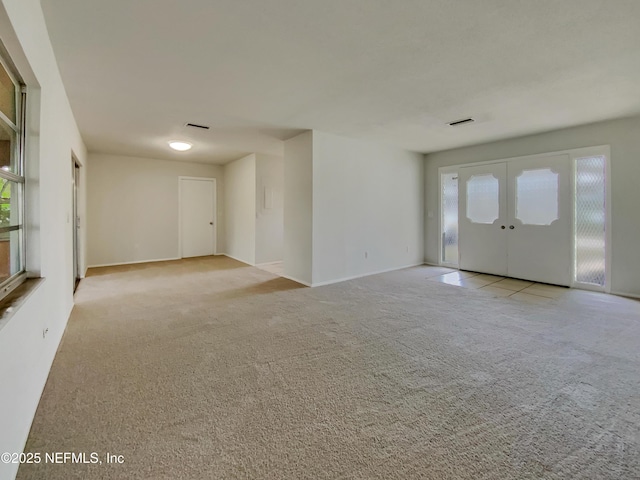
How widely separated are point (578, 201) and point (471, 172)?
1.76 meters

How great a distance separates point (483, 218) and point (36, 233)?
6.25 metres

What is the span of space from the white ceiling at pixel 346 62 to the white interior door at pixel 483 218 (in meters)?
1.21

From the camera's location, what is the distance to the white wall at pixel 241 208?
22.1 feet

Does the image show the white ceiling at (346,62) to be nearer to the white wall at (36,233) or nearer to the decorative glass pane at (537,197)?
Answer: the white wall at (36,233)

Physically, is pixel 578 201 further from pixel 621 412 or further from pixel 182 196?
pixel 182 196

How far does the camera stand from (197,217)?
774cm

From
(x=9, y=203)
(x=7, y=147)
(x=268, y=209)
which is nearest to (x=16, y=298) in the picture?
(x=9, y=203)

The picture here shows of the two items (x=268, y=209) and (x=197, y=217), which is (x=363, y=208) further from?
(x=197, y=217)

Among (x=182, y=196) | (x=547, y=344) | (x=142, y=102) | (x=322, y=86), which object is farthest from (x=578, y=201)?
(x=182, y=196)

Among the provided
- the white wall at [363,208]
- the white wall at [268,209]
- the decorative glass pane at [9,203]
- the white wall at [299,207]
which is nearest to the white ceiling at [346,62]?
the white wall at [299,207]

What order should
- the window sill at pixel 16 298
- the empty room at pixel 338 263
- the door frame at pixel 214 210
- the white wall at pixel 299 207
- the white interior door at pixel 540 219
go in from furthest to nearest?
the door frame at pixel 214 210, the white wall at pixel 299 207, the white interior door at pixel 540 219, the empty room at pixel 338 263, the window sill at pixel 16 298

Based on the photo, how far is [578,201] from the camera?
461 centimetres

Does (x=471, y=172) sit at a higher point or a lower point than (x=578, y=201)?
higher

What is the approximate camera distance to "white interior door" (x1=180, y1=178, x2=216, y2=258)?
24.7ft
